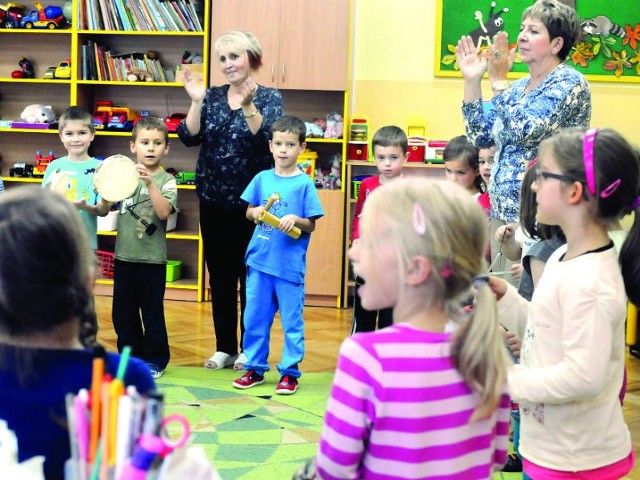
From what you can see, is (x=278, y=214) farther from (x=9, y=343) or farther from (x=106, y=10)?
(x=106, y=10)

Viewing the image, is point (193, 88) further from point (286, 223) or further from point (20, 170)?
point (20, 170)

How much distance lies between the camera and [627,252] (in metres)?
1.69

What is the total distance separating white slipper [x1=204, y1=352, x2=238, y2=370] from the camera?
393cm

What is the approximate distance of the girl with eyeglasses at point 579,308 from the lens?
5.22 ft

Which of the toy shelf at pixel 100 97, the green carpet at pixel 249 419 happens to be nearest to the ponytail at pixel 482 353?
the green carpet at pixel 249 419

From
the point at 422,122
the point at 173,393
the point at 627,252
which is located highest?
the point at 422,122

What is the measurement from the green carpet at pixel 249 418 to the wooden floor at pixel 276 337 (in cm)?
24

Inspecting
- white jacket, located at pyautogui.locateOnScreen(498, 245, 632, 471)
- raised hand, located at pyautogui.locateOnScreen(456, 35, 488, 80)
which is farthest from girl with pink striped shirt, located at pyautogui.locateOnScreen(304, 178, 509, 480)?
raised hand, located at pyautogui.locateOnScreen(456, 35, 488, 80)

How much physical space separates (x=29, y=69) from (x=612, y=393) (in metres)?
5.40

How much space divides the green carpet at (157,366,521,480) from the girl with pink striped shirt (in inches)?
58.4

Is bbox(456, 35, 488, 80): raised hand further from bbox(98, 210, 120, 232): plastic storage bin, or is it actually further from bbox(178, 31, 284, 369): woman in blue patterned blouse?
bbox(98, 210, 120, 232): plastic storage bin

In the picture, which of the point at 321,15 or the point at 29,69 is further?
the point at 29,69

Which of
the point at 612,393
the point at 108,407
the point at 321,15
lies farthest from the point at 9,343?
the point at 321,15

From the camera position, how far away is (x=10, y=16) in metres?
6.02
